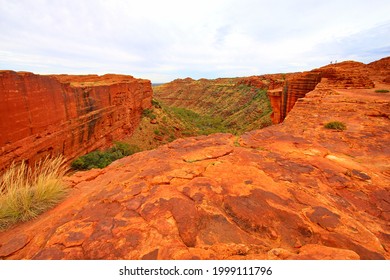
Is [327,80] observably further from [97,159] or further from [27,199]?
[97,159]

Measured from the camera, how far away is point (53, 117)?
9.65 m

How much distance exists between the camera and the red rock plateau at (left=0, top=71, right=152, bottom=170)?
7.34m

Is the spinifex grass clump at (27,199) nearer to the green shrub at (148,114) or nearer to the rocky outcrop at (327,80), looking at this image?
the rocky outcrop at (327,80)

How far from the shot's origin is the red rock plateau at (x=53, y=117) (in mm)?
7340

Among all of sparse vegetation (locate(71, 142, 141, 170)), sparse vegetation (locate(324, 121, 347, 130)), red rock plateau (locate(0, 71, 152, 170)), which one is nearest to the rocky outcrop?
sparse vegetation (locate(324, 121, 347, 130))

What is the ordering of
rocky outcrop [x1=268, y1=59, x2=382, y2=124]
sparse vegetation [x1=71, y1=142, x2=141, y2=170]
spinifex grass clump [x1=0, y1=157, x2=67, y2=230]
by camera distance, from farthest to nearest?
1. sparse vegetation [x1=71, y1=142, x2=141, y2=170]
2. rocky outcrop [x1=268, y1=59, x2=382, y2=124]
3. spinifex grass clump [x1=0, y1=157, x2=67, y2=230]

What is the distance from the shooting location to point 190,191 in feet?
7.89

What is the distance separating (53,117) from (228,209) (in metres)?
10.5

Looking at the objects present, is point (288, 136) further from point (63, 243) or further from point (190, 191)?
point (63, 243)

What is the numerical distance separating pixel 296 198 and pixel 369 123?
4.52 meters

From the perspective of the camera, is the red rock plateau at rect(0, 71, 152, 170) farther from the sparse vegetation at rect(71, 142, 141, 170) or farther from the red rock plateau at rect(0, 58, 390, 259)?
the red rock plateau at rect(0, 58, 390, 259)

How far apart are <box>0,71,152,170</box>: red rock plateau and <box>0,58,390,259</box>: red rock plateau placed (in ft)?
19.3

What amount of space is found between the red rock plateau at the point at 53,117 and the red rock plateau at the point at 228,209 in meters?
5.87

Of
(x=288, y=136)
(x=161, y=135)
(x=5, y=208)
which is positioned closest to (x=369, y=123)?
(x=288, y=136)
